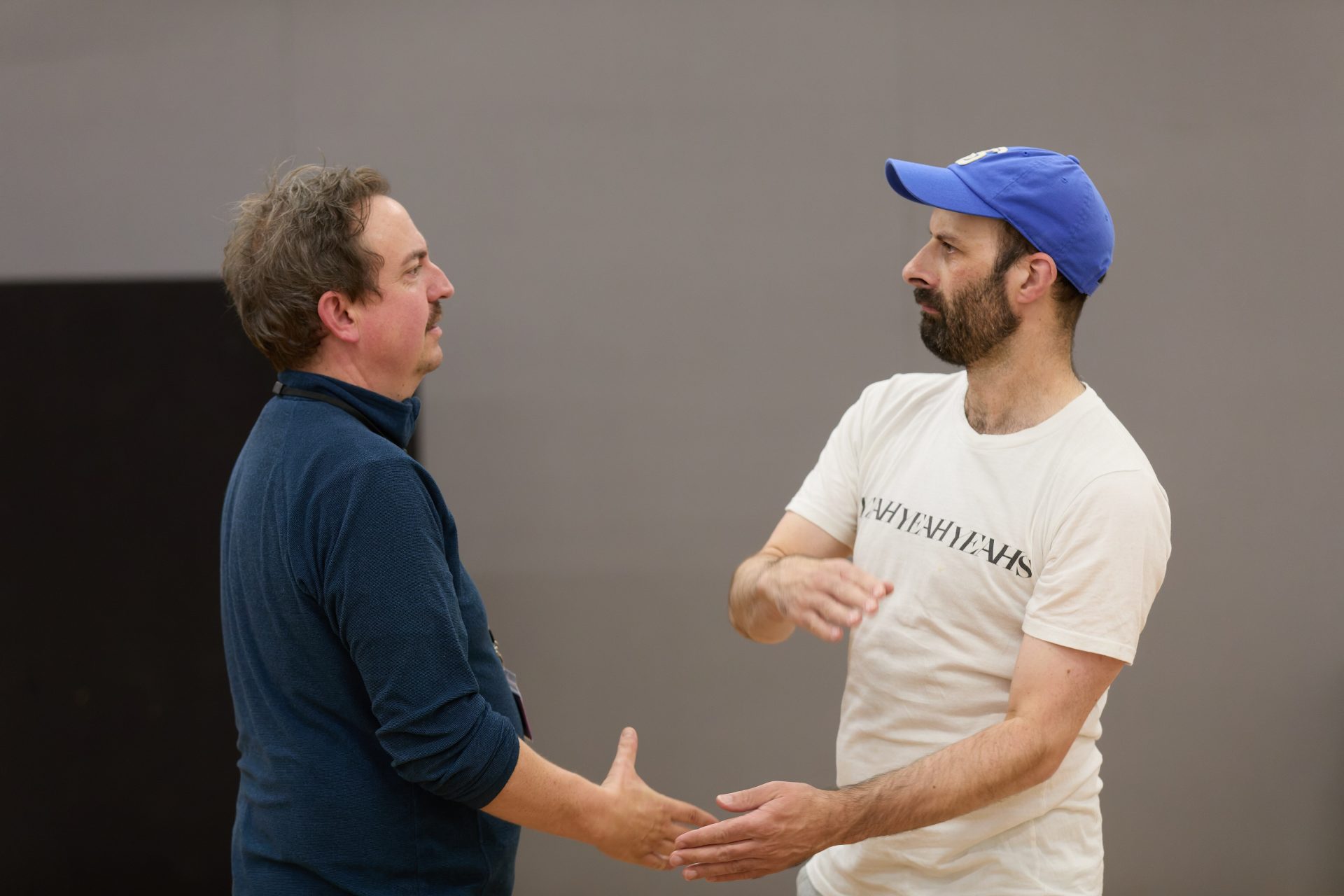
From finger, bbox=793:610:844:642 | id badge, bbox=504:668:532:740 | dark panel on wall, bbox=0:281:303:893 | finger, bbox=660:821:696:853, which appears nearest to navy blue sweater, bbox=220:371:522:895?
id badge, bbox=504:668:532:740

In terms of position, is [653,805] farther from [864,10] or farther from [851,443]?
[864,10]

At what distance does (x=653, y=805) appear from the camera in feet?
5.38

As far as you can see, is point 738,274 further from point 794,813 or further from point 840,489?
point 794,813

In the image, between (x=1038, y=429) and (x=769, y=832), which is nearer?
(x=769, y=832)

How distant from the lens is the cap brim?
1.68 m

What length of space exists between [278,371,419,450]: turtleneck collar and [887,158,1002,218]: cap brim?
0.87 meters

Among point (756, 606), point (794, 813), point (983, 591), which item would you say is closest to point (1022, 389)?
point (983, 591)

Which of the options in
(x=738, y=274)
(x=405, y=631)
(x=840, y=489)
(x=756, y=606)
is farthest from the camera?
(x=738, y=274)

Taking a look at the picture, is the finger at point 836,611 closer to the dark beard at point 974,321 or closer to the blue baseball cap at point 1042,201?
the dark beard at point 974,321

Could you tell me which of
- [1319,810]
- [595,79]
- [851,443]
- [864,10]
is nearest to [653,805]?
[851,443]

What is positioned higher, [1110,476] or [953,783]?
[1110,476]

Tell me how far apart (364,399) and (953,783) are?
3.23 ft

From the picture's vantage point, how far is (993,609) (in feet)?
5.19

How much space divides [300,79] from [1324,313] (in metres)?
3.31
